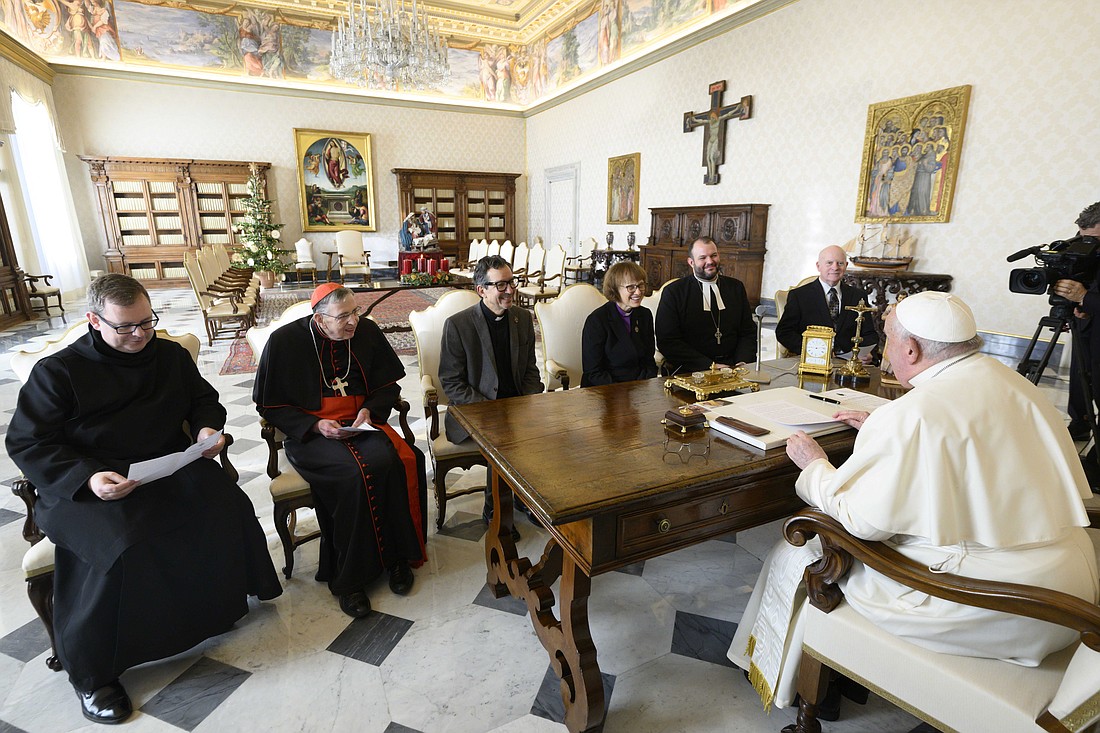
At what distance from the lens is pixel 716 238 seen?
8.61 meters

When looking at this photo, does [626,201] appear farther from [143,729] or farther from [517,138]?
[143,729]

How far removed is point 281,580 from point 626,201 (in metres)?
9.88

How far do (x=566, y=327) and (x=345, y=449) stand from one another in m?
1.60

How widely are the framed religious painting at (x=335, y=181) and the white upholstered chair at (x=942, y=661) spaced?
44.3ft

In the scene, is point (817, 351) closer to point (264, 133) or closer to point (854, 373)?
point (854, 373)

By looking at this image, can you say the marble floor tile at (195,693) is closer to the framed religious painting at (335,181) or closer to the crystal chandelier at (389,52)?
the crystal chandelier at (389,52)

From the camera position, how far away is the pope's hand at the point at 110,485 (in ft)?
5.73

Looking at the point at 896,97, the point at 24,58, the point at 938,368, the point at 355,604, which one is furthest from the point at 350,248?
the point at 938,368

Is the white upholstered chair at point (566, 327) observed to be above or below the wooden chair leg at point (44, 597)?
above

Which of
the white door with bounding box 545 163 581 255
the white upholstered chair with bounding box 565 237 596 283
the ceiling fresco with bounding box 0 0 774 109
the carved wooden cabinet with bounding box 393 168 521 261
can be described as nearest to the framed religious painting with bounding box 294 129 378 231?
the carved wooden cabinet with bounding box 393 168 521 261

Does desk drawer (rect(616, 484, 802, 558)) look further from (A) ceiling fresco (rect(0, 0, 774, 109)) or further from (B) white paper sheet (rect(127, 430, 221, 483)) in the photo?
(A) ceiling fresco (rect(0, 0, 774, 109))

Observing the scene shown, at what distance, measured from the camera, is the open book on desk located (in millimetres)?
1758

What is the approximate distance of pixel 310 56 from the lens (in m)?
12.2

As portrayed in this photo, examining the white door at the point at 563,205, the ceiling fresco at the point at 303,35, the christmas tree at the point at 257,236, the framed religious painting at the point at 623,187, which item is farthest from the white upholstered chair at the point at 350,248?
the framed religious painting at the point at 623,187
